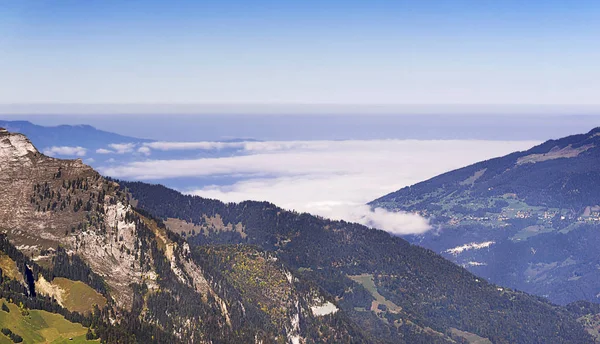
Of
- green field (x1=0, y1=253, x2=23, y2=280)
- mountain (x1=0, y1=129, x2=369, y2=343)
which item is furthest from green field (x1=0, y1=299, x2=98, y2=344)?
green field (x1=0, y1=253, x2=23, y2=280)

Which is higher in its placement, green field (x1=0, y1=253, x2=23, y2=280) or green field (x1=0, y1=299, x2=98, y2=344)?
green field (x1=0, y1=253, x2=23, y2=280)

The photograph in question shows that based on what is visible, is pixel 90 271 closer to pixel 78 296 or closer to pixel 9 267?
pixel 78 296

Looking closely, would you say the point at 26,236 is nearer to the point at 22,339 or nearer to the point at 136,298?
the point at 136,298

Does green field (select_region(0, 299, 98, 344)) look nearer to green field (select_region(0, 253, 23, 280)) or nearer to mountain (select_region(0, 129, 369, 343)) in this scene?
mountain (select_region(0, 129, 369, 343))

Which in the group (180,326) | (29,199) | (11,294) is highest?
(29,199)

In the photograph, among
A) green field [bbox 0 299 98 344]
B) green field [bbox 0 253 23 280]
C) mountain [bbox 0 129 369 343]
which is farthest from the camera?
mountain [bbox 0 129 369 343]

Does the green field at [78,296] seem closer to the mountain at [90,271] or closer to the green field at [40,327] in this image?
the mountain at [90,271]

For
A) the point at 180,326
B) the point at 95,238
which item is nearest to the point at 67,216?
the point at 95,238

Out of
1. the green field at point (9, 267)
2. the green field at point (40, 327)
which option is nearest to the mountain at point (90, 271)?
the green field at point (9, 267)

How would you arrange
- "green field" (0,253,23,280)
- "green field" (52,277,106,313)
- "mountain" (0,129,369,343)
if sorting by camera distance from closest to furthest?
"green field" (0,253,23,280), "mountain" (0,129,369,343), "green field" (52,277,106,313)
